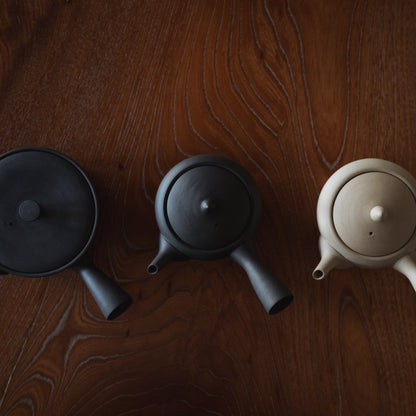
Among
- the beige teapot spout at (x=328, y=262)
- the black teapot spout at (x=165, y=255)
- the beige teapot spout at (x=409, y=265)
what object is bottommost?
the beige teapot spout at (x=409, y=265)

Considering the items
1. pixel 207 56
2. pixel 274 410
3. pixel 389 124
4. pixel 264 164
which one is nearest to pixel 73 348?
pixel 274 410

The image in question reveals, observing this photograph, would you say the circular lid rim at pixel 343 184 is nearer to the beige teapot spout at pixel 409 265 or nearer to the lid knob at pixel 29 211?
the beige teapot spout at pixel 409 265

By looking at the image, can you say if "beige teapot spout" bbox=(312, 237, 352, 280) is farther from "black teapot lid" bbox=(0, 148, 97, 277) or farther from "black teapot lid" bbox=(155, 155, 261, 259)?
"black teapot lid" bbox=(0, 148, 97, 277)

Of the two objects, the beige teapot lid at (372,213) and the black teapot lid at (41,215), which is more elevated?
the black teapot lid at (41,215)

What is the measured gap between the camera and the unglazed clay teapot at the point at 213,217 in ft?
2.31

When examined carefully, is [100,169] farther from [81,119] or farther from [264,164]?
[264,164]

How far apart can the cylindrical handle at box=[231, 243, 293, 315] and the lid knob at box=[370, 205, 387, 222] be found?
0.18 meters

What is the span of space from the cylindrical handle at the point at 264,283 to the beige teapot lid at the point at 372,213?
140 mm

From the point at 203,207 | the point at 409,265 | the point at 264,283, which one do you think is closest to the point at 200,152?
the point at 203,207

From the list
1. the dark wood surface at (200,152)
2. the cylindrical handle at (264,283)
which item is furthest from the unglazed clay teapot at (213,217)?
the dark wood surface at (200,152)

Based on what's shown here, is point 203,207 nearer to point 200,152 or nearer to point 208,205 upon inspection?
point 208,205

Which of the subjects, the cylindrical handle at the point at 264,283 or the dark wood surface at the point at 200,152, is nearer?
the cylindrical handle at the point at 264,283

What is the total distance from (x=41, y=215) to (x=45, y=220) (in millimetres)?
11

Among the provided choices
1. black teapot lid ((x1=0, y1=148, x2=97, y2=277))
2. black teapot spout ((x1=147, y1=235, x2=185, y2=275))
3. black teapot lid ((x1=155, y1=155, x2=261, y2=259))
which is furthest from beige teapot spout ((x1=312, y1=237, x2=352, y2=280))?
black teapot lid ((x1=0, y1=148, x2=97, y2=277))
